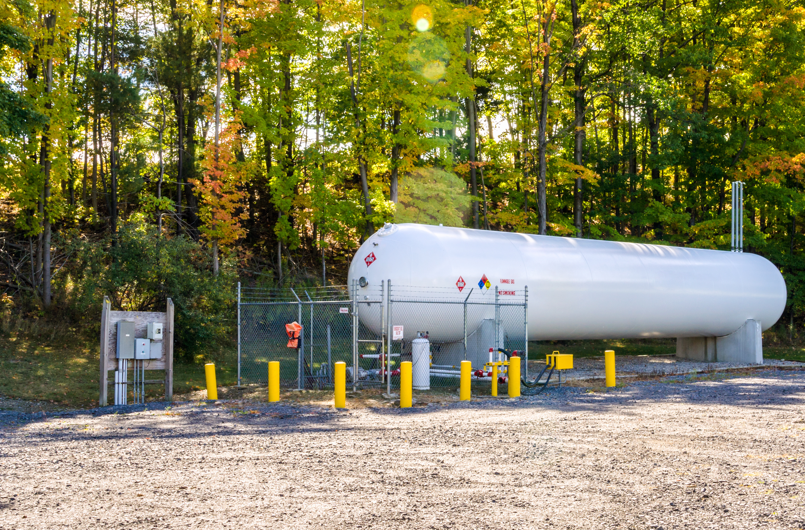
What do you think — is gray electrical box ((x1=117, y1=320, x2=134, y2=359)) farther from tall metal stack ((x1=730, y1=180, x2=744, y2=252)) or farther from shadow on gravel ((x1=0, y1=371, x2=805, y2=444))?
tall metal stack ((x1=730, y1=180, x2=744, y2=252))

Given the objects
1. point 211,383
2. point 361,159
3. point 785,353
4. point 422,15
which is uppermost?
point 422,15

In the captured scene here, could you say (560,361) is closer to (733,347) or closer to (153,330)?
(153,330)

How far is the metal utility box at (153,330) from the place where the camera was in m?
13.7

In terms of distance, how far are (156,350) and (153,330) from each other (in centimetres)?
47

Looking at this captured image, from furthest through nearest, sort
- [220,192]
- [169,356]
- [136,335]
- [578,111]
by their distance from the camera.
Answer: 1. [578,111]
2. [220,192]
3. [169,356]
4. [136,335]

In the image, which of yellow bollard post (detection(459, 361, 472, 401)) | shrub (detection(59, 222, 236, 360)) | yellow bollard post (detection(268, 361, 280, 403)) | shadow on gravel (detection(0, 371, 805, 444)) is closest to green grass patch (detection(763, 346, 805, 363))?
shadow on gravel (detection(0, 371, 805, 444))

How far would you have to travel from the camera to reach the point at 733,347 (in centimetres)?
2264

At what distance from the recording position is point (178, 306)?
18.9 m

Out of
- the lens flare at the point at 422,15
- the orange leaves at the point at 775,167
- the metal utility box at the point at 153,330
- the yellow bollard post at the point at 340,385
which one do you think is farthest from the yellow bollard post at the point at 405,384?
the orange leaves at the point at 775,167

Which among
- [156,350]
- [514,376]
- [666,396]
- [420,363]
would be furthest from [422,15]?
[666,396]

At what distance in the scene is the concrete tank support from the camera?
22203 mm

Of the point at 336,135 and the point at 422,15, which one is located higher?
the point at 422,15

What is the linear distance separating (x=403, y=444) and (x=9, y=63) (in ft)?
79.4

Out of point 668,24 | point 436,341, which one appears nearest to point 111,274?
point 436,341
